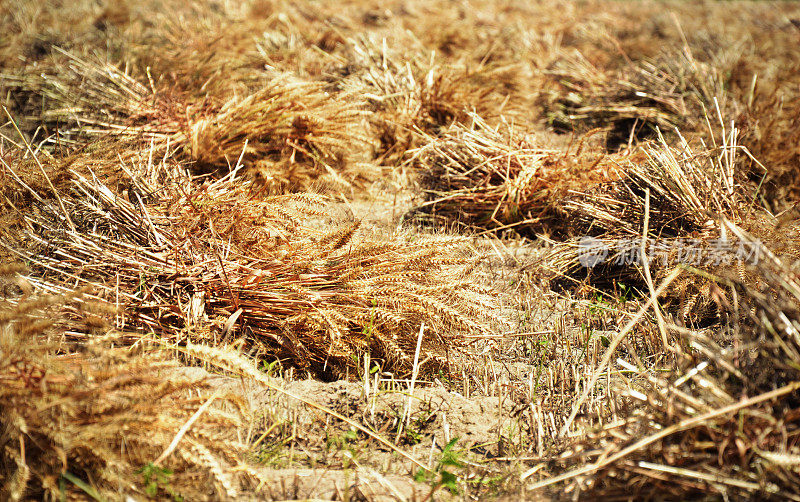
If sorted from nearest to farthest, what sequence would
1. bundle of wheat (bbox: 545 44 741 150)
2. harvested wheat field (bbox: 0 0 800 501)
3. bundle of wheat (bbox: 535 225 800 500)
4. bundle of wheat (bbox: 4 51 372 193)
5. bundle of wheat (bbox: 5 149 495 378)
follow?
bundle of wheat (bbox: 535 225 800 500), harvested wheat field (bbox: 0 0 800 501), bundle of wheat (bbox: 5 149 495 378), bundle of wheat (bbox: 4 51 372 193), bundle of wheat (bbox: 545 44 741 150)

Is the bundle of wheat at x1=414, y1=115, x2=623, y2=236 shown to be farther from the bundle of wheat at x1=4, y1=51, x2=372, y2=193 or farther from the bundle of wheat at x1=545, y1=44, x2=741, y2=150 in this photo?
the bundle of wheat at x1=545, y1=44, x2=741, y2=150

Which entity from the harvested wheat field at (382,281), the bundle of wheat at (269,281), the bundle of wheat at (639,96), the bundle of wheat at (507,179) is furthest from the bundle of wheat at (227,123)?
the bundle of wheat at (639,96)

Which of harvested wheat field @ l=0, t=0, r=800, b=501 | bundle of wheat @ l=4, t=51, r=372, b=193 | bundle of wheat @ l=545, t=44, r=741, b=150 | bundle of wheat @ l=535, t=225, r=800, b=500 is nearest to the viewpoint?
bundle of wheat @ l=535, t=225, r=800, b=500

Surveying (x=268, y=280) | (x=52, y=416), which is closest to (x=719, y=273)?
(x=268, y=280)

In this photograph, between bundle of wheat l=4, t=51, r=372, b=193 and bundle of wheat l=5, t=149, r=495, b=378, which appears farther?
bundle of wheat l=4, t=51, r=372, b=193

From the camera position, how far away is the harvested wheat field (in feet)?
4.79

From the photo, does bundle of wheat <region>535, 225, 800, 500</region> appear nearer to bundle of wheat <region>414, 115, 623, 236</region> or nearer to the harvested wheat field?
the harvested wheat field

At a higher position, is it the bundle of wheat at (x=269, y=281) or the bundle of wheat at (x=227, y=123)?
the bundle of wheat at (x=227, y=123)

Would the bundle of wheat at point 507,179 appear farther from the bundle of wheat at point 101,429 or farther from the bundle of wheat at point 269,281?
the bundle of wheat at point 101,429

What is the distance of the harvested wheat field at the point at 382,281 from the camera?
1.46 m

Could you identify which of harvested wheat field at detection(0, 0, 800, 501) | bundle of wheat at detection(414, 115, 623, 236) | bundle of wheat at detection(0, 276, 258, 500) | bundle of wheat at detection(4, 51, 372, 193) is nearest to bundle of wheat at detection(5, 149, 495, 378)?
harvested wheat field at detection(0, 0, 800, 501)

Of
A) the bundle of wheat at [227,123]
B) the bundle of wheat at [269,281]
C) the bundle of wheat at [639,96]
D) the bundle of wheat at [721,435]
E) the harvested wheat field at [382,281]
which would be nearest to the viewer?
the bundle of wheat at [721,435]

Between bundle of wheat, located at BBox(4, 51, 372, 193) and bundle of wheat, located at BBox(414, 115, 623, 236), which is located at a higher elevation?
bundle of wheat, located at BBox(4, 51, 372, 193)

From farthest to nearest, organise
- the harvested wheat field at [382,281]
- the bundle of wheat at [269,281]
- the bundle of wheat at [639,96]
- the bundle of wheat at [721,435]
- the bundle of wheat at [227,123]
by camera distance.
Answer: the bundle of wheat at [639,96] → the bundle of wheat at [227,123] → the bundle of wheat at [269,281] → the harvested wheat field at [382,281] → the bundle of wheat at [721,435]
